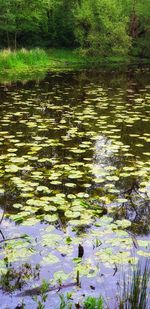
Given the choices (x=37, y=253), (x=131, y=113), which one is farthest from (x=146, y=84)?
(x=37, y=253)

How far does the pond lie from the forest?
19181 mm

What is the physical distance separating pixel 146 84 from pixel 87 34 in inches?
580

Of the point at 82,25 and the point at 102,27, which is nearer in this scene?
the point at 102,27

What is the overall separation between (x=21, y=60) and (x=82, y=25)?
1025 cm

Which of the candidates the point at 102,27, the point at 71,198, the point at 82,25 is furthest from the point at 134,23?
the point at 71,198

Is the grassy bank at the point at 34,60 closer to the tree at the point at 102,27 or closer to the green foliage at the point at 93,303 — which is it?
the tree at the point at 102,27

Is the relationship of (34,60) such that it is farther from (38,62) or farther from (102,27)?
(102,27)

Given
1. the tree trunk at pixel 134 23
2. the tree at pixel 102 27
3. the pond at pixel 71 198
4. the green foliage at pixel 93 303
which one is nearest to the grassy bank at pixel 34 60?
the tree at pixel 102 27

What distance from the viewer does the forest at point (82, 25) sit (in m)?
31.0

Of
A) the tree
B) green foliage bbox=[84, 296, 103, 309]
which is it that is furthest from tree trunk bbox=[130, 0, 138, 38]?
green foliage bbox=[84, 296, 103, 309]

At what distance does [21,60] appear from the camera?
82.2 ft

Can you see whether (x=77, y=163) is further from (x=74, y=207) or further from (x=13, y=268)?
(x=13, y=268)

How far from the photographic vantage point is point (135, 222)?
17.9 ft

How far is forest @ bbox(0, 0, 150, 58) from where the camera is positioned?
102ft
